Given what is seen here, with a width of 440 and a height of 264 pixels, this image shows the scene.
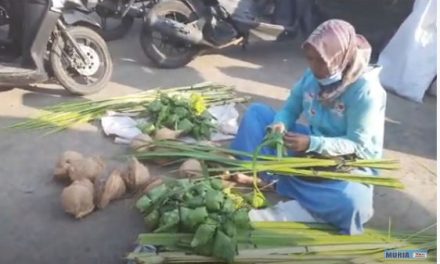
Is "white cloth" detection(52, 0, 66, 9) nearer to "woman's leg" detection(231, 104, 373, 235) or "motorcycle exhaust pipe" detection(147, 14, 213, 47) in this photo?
"motorcycle exhaust pipe" detection(147, 14, 213, 47)

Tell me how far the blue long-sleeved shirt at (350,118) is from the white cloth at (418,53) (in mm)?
2201

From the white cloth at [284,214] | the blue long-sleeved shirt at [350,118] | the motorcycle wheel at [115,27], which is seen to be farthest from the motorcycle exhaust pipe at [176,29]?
the white cloth at [284,214]

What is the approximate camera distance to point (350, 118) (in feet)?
11.0

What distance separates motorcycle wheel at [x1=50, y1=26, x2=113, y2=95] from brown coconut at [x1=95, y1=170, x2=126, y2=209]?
62.2 inches

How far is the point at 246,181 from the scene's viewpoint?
12.5 feet

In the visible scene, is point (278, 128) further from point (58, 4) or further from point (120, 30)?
point (120, 30)

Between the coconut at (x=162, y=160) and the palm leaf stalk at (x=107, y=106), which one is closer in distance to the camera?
the coconut at (x=162, y=160)

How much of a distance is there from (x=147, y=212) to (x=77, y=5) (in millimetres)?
2280

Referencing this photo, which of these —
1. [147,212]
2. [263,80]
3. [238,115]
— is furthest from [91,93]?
[147,212]

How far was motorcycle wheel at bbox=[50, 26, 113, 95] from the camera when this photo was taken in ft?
16.4

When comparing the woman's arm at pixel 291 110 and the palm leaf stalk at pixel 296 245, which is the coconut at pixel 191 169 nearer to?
the woman's arm at pixel 291 110

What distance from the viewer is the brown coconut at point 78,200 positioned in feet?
11.4

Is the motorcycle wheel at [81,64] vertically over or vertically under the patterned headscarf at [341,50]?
under

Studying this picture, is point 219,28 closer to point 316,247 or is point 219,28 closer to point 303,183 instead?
point 303,183
